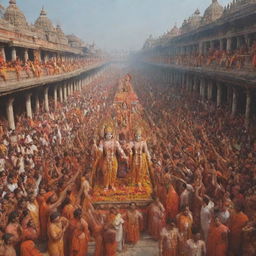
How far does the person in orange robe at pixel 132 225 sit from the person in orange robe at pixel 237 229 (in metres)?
2.51

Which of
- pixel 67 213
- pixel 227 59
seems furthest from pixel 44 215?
pixel 227 59

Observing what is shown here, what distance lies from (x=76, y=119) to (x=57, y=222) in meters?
14.1

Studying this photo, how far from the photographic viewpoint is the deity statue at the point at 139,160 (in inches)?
410

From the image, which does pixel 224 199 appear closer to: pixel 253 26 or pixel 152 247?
pixel 152 247

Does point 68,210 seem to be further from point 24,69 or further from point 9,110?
point 24,69

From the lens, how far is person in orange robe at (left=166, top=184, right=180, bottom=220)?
9297mm

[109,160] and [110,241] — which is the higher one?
[109,160]

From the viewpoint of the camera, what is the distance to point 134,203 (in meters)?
8.57

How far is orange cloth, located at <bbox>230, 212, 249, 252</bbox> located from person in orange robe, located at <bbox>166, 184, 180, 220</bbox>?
198cm

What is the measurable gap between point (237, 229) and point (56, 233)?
4423 mm

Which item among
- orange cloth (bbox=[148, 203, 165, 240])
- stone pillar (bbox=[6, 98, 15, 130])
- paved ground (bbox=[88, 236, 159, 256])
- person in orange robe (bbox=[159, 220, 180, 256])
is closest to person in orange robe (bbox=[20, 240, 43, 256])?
paved ground (bbox=[88, 236, 159, 256])

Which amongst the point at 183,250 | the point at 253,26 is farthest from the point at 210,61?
the point at 183,250

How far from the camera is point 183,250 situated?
24.3ft

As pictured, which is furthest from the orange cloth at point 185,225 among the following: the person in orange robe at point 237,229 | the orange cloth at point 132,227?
the orange cloth at point 132,227
